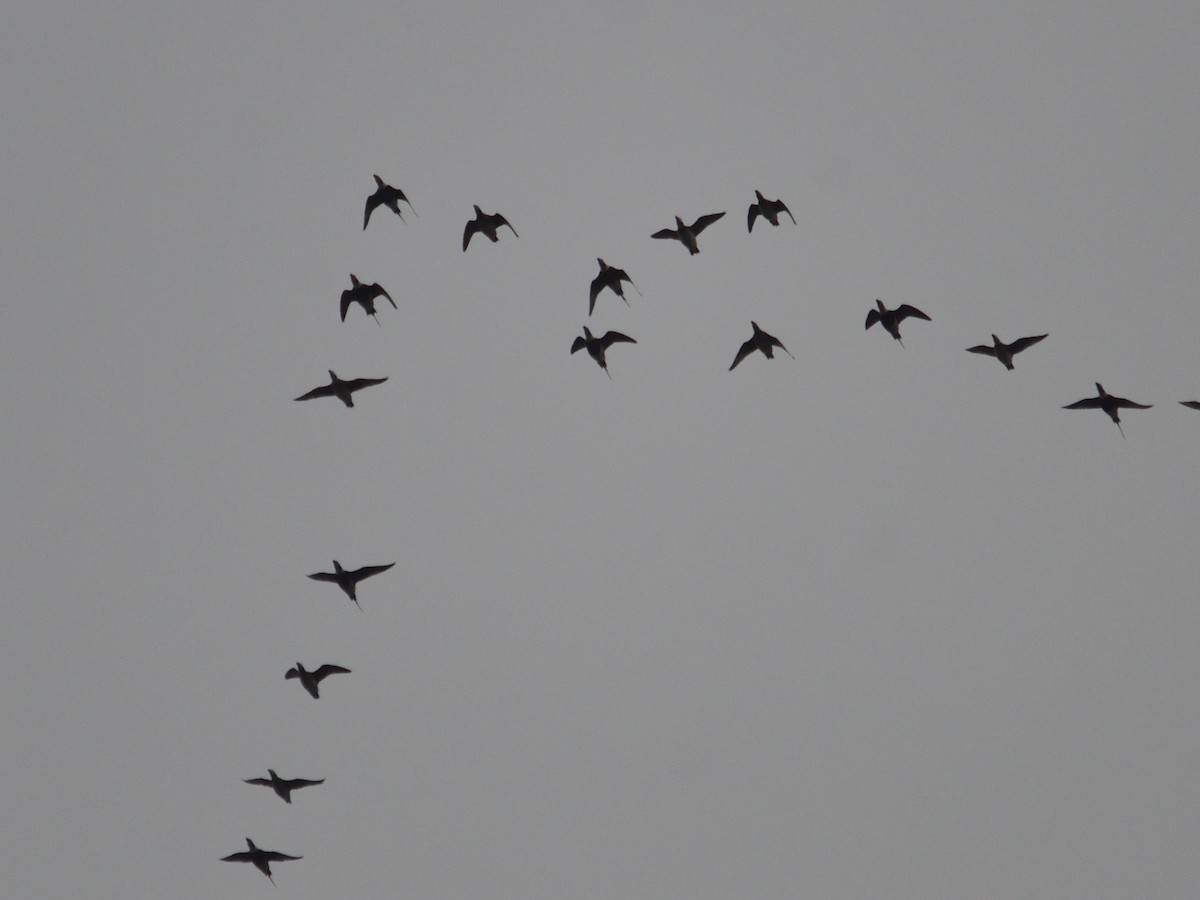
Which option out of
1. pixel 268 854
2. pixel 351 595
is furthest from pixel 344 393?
pixel 268 854

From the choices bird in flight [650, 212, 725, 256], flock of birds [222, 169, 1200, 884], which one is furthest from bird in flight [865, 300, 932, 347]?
bird in flight [650, 212, 725, 256]

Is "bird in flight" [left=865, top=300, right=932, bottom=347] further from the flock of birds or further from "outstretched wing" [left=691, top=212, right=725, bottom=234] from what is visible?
"outstretched wing" [left=691, top=212, right=725, bottom=234]

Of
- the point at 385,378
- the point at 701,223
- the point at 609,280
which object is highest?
the point at 701,223

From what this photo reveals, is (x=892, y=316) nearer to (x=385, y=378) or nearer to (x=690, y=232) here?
(x=690, y=232)

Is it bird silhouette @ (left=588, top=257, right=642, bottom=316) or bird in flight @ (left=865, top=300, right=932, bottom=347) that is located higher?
bird silhouette @ (left=588, top=257, right=642, bottom=316)

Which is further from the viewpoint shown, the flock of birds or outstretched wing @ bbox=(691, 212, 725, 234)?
outstretched wing @ bbox=(691, 212, 725, 234)

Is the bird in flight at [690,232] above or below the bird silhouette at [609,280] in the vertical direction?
above

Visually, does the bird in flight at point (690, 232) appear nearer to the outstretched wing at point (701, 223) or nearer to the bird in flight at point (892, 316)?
the outstretched wing at point (701, 223)

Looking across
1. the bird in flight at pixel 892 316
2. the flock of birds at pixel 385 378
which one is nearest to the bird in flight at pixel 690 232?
the flock of birds at pixel 385 378

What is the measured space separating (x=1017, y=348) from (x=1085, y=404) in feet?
11.5

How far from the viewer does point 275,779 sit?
38.0 metres

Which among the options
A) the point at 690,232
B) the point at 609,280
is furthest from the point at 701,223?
the point at 609,280

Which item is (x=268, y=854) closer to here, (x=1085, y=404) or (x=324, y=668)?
(x=324, y=668)

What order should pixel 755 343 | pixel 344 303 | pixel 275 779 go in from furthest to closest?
pixel 755 343 → pixel 344 303 → pixel 275 779
